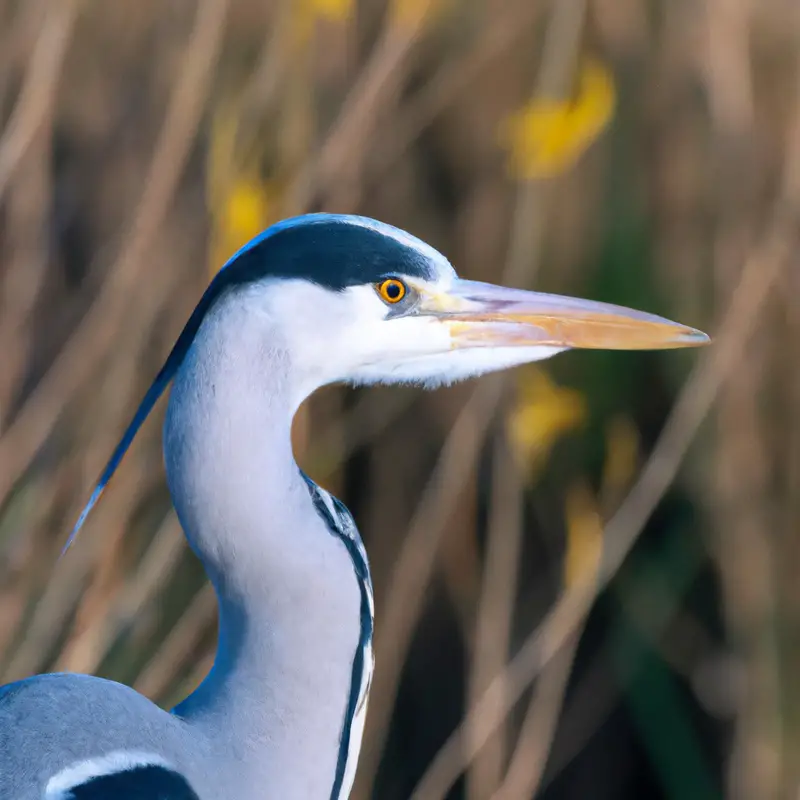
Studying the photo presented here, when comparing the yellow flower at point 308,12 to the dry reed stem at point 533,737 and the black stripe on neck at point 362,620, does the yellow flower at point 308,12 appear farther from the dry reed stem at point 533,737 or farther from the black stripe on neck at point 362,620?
the dry reed stem at point 533,737

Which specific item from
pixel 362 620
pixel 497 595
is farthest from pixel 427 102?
pixel 362 620

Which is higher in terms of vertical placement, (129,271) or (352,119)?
(352,119)

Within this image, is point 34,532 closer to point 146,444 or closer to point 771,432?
point 146,444

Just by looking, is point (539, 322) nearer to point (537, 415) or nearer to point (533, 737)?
point (537, 415)

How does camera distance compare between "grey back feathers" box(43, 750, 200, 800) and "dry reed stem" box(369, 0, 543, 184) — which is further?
"dry reed stem" box(369, 0, 543, 184)

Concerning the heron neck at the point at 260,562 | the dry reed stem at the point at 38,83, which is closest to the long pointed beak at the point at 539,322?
the heron neck at the point at 260,562

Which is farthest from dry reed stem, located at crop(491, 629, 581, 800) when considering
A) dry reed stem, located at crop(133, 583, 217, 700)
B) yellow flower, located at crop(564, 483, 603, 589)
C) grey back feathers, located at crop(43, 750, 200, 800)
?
grey back feathers, located at crop(43, 750, 200, 800)

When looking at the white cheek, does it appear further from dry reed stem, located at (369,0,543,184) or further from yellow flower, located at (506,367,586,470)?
dry reed stem, located at (369,0,543,184)

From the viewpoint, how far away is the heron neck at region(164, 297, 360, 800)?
78 centimetres

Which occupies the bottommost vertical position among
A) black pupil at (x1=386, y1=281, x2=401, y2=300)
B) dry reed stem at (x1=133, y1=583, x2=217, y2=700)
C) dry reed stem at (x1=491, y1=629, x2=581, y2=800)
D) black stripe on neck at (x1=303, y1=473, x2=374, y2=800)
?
dry reed stem at (x1=491, y1=629, x2=581, y2=800)

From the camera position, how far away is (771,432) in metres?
1.82

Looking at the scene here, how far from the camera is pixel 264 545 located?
79 cm

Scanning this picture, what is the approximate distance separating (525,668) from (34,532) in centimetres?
57

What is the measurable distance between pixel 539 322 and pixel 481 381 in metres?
0.51
